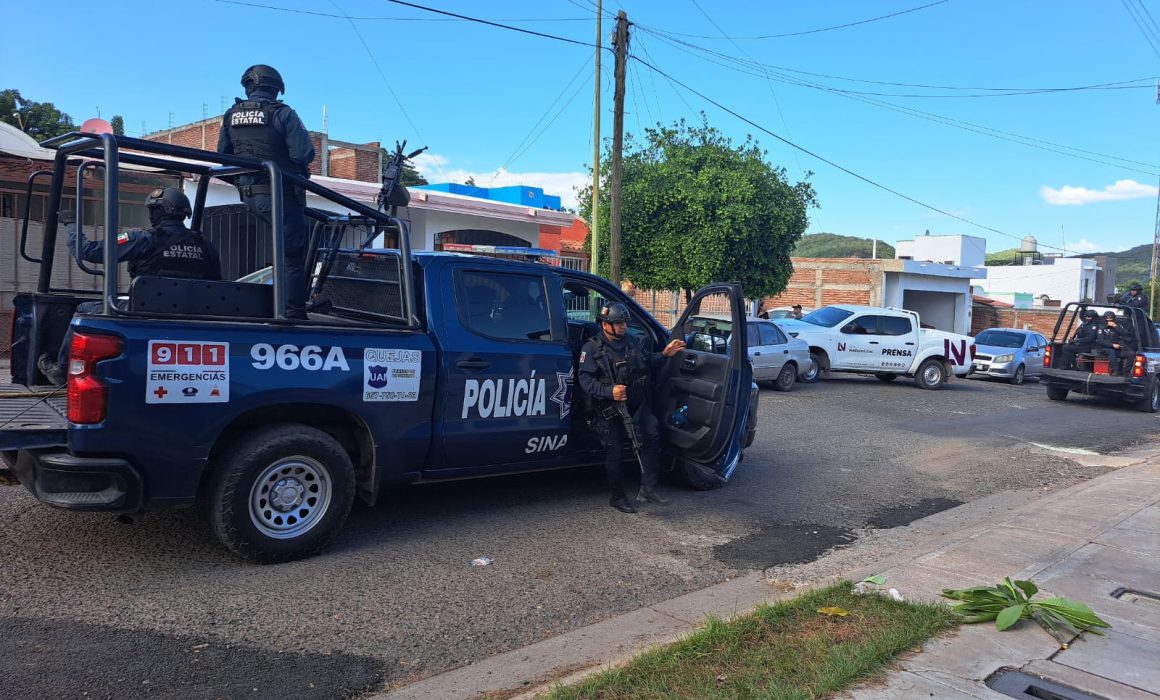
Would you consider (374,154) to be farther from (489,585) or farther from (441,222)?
(489,585)

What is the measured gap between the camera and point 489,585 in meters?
4.86

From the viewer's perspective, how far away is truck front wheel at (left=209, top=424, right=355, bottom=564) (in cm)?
467

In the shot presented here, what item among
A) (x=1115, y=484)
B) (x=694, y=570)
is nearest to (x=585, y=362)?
(x=694, y=570)

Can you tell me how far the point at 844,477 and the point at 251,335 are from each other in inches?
237

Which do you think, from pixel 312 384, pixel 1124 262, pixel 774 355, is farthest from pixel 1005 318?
pixel 1124 262

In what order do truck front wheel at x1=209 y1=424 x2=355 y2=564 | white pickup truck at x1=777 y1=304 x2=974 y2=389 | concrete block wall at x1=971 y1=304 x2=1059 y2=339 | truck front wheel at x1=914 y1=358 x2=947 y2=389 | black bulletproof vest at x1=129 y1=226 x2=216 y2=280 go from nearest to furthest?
truck front wheel at x1=209 y1=424 x2=355 y2=564 → black bulletproof vest at x1=129 y1=226 x2=216 y2=280 → white pickup truck at x1=777 y1=304 x2=974 y2=389 → truck front wheel at x1=914 y1=358 x2=947 y2=389 → concrete block wall at x1=971 y1=304 x2=1059 y2=339

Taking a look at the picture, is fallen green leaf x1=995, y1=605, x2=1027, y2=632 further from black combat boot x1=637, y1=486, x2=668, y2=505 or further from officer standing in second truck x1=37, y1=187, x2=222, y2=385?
officer standing in second truck x1=37, y1=187, x2=222, y2=385

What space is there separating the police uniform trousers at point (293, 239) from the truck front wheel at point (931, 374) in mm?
15431

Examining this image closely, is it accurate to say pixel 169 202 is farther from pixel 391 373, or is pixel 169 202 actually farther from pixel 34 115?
pixel 34 115

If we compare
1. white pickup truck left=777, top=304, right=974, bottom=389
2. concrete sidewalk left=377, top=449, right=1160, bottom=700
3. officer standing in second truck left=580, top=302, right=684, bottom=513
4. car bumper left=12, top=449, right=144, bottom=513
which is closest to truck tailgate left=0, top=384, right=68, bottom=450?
car bumper left=12, top=449, right=144, bottom=513

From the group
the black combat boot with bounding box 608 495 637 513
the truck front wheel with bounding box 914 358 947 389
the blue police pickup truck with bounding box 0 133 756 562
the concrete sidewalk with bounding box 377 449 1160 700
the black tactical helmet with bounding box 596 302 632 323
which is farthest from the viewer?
the truck front wheel with bounding box 914 358 947 389

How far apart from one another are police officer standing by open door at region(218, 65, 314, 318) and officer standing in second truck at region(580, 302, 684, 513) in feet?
6.69

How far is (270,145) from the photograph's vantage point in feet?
18.8

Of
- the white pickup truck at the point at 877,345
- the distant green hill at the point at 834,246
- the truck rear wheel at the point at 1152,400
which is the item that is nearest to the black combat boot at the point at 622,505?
the white pickup truck at the point at 877,345
